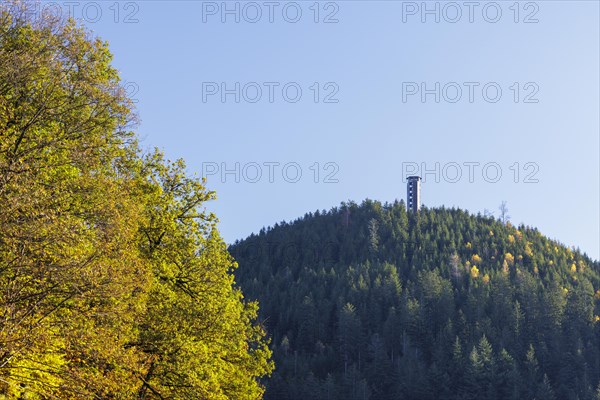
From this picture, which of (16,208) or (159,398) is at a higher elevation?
(16,208)

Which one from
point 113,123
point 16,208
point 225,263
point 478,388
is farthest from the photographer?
point 478,388

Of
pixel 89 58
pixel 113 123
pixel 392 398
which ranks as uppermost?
pixel 89 58

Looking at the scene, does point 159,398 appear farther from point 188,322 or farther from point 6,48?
point 6,48

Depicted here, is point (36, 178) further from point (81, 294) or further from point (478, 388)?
point (478, 388)

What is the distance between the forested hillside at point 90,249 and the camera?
21547mm

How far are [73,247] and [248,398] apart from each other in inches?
708

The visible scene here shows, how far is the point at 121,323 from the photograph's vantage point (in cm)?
2650

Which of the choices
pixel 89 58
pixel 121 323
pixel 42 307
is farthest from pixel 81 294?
pixel 89 58

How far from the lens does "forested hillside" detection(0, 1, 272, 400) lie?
2155 cm

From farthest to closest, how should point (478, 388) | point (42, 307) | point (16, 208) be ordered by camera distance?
point (478, 388) → point (42, 307) → point (16, 208)

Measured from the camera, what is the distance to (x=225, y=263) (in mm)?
34031

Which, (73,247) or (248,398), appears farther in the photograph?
(248,398)

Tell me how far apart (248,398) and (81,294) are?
17977 millimetres

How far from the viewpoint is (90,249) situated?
78.1 ft
